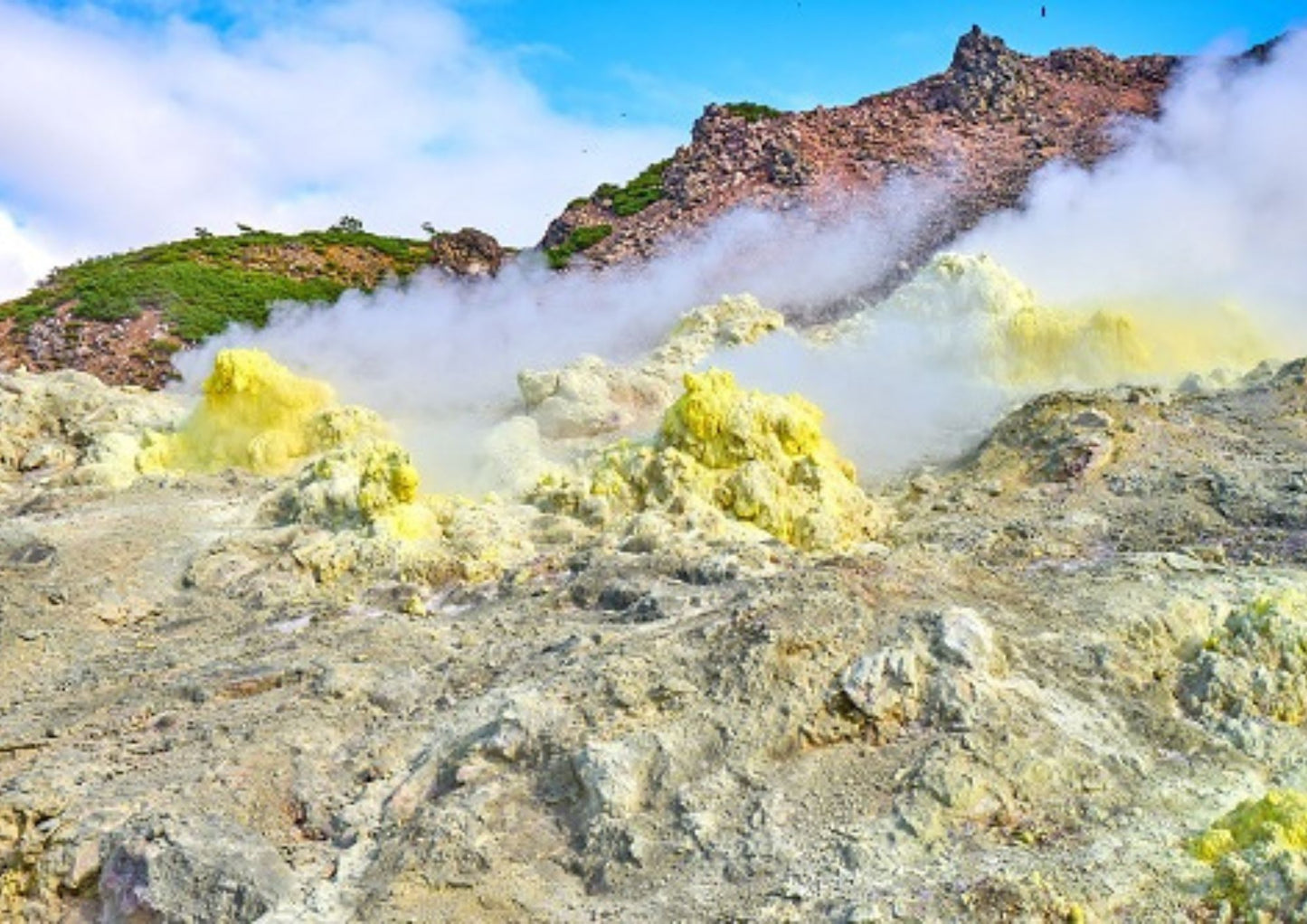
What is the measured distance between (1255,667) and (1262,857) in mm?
1030

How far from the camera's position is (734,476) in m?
7.08

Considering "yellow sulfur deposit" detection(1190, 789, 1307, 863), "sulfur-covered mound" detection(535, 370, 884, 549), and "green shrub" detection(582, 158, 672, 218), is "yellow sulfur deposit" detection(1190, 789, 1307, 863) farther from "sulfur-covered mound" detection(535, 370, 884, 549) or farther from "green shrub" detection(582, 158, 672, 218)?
"green shrub" detection(582, 158, 672, 218)

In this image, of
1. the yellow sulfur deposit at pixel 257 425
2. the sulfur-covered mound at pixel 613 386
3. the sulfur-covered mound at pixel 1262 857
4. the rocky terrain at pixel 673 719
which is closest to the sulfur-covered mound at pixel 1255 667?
the rocky terrain at pixel 673 719

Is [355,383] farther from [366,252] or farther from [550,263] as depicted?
[366,252]

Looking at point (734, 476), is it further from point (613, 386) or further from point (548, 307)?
point (548, 307)

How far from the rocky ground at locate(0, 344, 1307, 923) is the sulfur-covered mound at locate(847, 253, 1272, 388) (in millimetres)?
3751

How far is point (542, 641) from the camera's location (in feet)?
16.1

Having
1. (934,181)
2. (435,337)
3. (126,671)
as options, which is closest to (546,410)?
(126,671)

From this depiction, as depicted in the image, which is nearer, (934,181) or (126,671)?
(126,671)

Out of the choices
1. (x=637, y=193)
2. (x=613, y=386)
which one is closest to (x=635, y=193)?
(x=637, y=193)

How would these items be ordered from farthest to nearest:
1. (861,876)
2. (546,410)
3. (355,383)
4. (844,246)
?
(844,246) < (355,383) < (546,410) < (861,876)

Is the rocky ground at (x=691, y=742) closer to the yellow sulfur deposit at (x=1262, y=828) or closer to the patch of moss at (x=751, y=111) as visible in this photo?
the yellow sulfur deposit at (x=1262, y=828)

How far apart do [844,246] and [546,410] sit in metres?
8.66

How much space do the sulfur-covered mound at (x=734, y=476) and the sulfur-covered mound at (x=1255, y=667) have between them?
2.61 m
